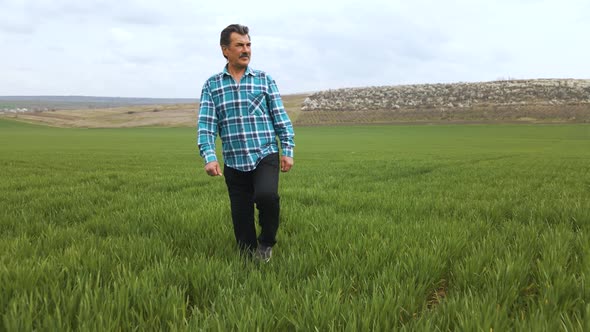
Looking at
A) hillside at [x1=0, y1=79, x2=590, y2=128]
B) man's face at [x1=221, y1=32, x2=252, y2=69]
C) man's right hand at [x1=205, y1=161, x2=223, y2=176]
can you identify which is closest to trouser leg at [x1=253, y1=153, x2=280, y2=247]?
man's right hand at [x1=205, y1=161, x2=223, y2=176]

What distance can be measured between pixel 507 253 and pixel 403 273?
96 cm

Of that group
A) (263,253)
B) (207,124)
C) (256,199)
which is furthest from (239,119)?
→ (263,253)

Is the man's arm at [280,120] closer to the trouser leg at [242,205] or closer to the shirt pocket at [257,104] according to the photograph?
the shirt pocket at [257,104]

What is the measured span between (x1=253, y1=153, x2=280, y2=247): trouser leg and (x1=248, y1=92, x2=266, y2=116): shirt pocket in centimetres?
42

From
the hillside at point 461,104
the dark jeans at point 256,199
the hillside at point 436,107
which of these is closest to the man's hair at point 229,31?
the dark jeans at point 256,199

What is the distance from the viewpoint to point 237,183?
3596 millimetres

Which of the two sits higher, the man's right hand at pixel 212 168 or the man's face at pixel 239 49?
the man's face at pixel 239 49

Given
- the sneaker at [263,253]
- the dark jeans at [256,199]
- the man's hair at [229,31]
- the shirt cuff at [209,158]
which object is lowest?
the sneaker at [263,253]

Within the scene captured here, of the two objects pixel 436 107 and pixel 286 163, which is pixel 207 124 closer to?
pixel 286 163

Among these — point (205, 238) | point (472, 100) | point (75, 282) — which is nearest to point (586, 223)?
point (205, 238)

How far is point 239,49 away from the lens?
3439mm

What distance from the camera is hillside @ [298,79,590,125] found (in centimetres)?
7562

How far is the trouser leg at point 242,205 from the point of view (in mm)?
3572

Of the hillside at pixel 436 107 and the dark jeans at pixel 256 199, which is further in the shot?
the hillside at pixel 436 107
